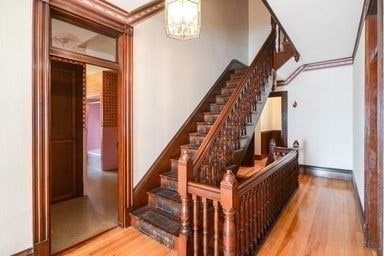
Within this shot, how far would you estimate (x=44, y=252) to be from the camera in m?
2.02

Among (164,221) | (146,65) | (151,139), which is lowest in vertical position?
(164,221)

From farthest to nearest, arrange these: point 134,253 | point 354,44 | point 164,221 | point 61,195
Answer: point 354,44
point 61,195
point 164,221
point 134,253

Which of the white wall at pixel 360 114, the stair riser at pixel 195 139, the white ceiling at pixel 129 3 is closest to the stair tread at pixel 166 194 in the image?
the stair riser at pixel 195 139

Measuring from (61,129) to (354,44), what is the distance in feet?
17.1

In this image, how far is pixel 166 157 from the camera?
3.38 meters

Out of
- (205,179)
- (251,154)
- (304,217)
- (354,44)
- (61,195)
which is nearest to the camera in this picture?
(205,179)

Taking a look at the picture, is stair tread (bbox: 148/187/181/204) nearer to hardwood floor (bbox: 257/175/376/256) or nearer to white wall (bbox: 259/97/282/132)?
hardwood floor (bbox: 257/175/376/256)

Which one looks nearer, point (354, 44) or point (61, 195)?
point (61, 195)

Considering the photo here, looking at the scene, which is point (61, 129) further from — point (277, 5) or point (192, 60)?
point (277, 5)

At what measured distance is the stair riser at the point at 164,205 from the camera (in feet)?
8.78

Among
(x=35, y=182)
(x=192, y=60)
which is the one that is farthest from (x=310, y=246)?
(x=192, y=60)

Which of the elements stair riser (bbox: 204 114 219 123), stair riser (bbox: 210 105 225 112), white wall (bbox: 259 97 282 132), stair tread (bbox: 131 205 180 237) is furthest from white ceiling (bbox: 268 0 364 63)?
white wall (bbox: 259 97 282 132)

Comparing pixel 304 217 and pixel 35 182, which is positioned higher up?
pixel 35 182
